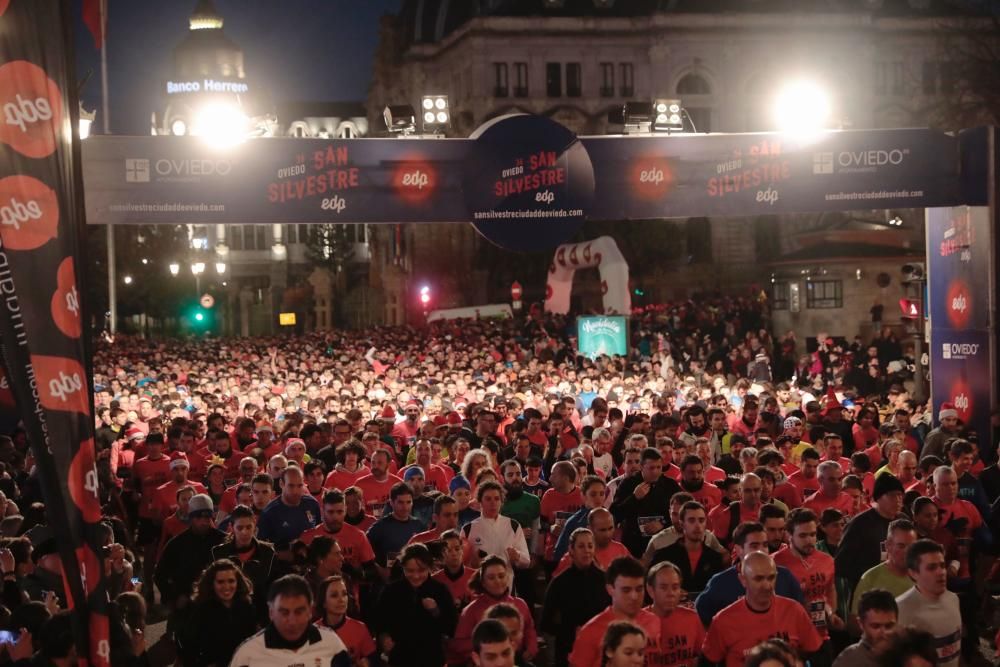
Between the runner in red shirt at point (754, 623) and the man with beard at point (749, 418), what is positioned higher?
the man with beard at point (749, 418)

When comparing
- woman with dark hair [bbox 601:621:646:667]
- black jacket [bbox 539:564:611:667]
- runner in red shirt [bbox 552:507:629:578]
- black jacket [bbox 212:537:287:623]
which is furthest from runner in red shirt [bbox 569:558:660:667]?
black jacket [bbox 212:537:287:623]

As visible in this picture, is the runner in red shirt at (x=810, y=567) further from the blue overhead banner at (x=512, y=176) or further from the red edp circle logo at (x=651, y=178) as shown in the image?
the red edp circle logo at (x=651, y=178)

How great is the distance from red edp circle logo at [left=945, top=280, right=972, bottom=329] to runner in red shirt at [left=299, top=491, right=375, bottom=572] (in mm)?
9984

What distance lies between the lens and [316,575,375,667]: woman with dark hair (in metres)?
7.46

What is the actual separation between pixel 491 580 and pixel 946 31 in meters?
31.9

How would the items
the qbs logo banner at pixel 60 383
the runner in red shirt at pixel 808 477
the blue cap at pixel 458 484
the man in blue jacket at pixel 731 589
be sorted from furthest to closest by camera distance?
the runner in red shirt at pixel 808 477, the blue cap at pixel 458 484, the man in blue jacket at pixel 731 589, the qbs logo banner at pixel 60 383

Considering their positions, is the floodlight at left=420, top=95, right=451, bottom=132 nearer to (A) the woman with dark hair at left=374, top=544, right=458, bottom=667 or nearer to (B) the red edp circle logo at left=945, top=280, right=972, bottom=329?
(B) the red edp circle logo at left=945, top=280, right=972, bottom=329

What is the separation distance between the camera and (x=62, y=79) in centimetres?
584

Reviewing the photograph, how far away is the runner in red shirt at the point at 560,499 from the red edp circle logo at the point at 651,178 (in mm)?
5380

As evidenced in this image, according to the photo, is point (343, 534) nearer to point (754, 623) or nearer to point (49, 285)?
point (754, 623)

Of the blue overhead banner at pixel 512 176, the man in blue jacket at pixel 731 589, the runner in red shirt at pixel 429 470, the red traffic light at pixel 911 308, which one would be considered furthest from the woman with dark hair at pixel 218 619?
the red traffic light at pixel 911 308

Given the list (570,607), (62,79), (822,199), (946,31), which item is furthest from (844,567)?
(946,31)

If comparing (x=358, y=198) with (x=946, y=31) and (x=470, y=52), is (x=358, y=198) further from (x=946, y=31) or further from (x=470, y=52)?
(x=470, y=52)

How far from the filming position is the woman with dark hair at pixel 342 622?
7.46 metres
